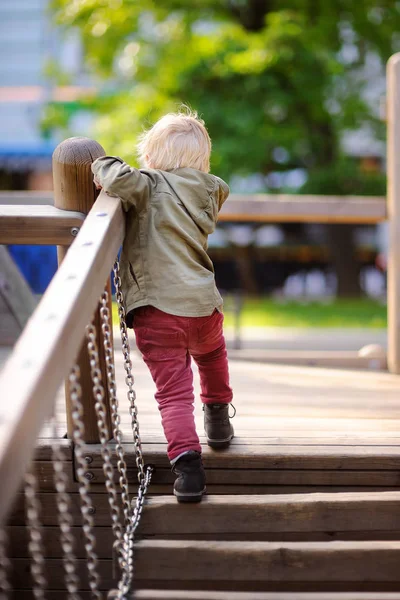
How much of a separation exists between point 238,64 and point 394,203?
657 centimetres

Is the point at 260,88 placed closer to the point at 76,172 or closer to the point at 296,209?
the point at 296,209

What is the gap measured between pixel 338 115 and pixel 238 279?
6011 millimetres

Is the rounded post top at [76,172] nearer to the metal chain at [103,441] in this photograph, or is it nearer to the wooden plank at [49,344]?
the wooden plank at [49,344]

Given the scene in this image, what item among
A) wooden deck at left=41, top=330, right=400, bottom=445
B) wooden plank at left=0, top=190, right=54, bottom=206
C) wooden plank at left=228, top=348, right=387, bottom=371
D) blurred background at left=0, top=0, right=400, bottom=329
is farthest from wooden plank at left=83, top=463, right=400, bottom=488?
blurred background at left=0, top=0, right=400, bottom=329

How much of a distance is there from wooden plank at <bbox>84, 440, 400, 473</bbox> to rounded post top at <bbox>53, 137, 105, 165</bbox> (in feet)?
2.87

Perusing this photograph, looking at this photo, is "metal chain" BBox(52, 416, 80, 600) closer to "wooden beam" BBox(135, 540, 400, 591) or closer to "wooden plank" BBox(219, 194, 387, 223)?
"wooden beam" BBox(135, 540, 400, 591)

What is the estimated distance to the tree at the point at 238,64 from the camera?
405 inches

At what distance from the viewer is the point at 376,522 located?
203 centimetres

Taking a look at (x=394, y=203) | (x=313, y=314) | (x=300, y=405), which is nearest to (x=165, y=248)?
(x=300, y=405)

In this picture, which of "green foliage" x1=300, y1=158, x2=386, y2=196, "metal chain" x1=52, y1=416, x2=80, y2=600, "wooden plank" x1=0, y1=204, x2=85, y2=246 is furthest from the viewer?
"green foliage" x1=300, y1=158, x2=386, y2=196

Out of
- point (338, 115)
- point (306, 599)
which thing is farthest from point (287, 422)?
point (338, 115)

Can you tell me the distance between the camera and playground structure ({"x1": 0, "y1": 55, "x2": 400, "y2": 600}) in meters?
1.62

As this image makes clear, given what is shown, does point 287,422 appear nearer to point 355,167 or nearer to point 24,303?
point 24,303

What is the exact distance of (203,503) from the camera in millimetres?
2014
